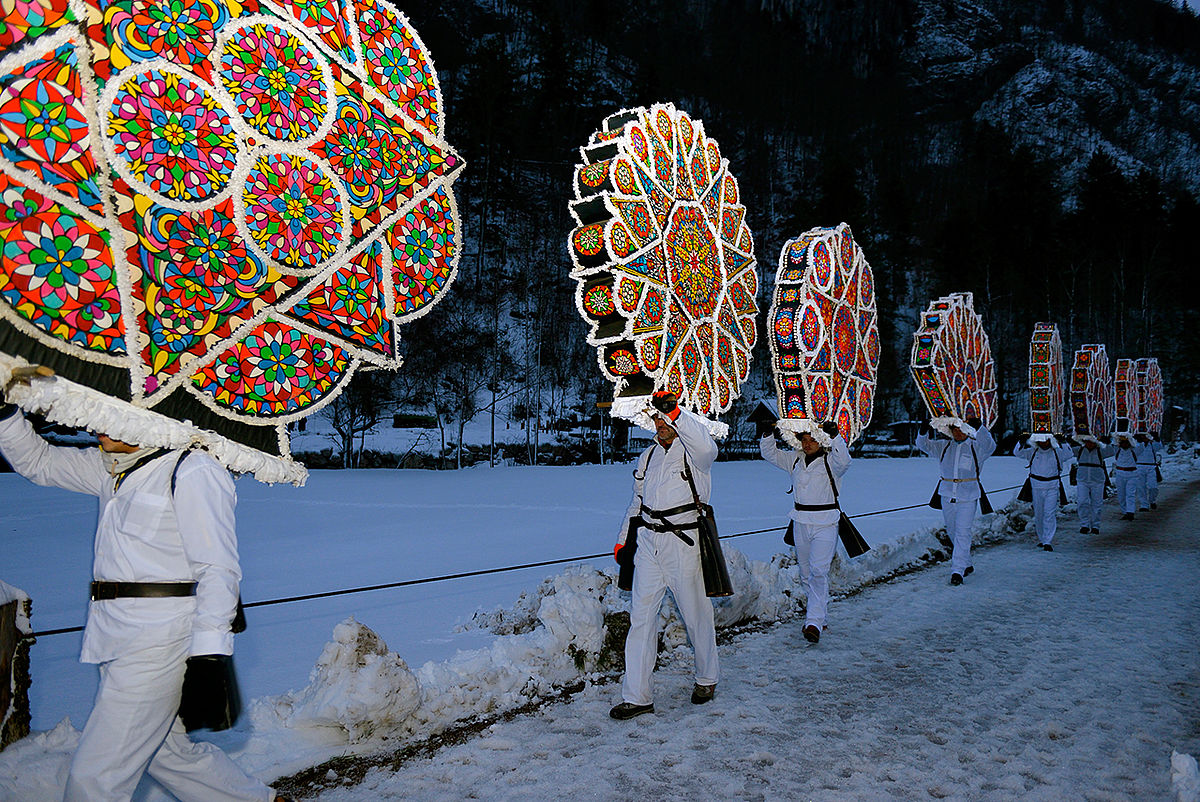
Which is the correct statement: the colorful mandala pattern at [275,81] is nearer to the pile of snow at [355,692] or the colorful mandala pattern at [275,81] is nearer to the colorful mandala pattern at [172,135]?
the colorful mandala pattern at [172,135]

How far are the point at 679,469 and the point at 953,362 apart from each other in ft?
22.2

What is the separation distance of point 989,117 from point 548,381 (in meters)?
81.8

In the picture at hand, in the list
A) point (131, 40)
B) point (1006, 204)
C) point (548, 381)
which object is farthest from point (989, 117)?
point (131, 40)

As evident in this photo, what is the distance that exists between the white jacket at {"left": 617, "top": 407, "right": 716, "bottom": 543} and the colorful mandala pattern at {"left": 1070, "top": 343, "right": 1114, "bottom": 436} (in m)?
13.7

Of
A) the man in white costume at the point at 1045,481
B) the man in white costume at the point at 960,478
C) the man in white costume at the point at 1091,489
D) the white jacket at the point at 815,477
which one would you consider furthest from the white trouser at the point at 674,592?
the man in white costume at the point at 1091,489

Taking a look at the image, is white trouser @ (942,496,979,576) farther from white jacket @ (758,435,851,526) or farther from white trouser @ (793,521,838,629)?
white jacket @ (758,435,851,526)

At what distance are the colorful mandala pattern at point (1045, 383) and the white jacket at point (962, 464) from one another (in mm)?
3438

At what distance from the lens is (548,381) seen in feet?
99.9

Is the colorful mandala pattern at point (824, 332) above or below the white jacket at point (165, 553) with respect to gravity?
above

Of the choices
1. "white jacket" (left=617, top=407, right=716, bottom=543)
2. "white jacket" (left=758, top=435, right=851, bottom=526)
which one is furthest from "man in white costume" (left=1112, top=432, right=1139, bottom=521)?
"white jacket" (left=617, top=407, right=716, bottom=543)

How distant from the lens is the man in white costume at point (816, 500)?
21.3 ft

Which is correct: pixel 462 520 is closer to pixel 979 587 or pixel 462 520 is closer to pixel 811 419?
pixel 811 419

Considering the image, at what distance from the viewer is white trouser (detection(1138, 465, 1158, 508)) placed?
54.5ft

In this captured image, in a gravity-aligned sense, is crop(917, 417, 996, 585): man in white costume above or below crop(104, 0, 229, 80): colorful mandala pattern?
below
